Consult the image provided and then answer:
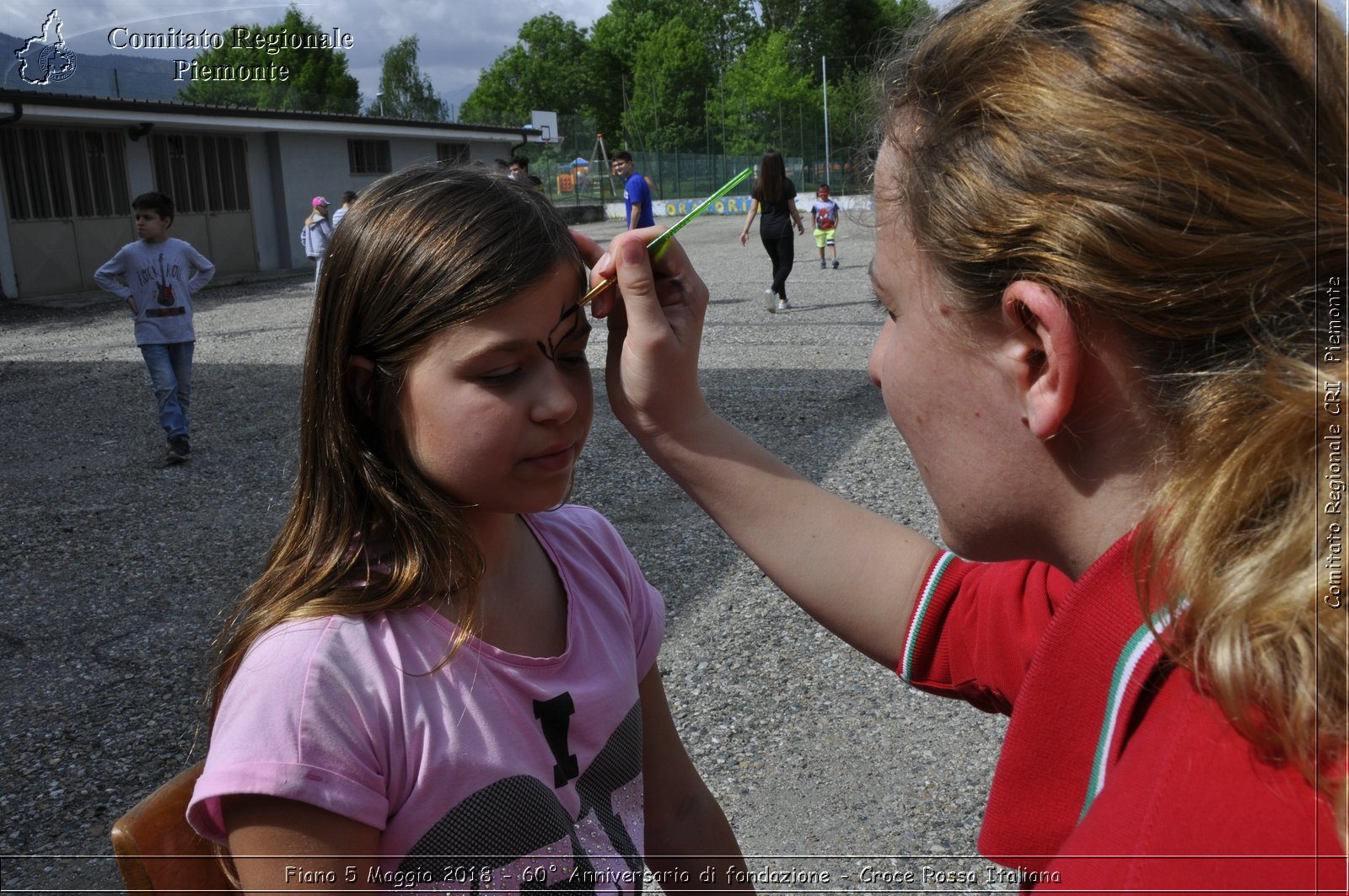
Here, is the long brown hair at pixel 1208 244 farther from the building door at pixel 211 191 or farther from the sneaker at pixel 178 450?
the building door at pixel 211 191

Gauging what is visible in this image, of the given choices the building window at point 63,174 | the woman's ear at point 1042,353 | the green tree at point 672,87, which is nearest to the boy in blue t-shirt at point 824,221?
the building window at point 63,174

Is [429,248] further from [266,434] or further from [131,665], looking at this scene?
[266,434]

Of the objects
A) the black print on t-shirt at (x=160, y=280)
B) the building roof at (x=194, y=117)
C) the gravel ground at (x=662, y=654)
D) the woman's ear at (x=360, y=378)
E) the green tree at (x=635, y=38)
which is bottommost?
the gravel ground at (x=662, y=654)

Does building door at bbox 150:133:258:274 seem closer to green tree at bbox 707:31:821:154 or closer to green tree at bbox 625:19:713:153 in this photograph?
green tree at bbox 707:31:821:154

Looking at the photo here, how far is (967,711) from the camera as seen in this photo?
12.2 feet

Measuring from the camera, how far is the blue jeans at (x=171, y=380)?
7.49 m

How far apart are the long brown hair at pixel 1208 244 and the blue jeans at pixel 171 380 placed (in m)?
7.47

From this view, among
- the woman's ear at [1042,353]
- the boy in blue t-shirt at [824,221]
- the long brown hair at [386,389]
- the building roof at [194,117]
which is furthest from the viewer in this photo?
the boy in blue t-shirt at [824,221]

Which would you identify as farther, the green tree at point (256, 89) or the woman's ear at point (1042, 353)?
the green tree at point (256, 89)

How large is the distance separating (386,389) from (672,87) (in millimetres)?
65297

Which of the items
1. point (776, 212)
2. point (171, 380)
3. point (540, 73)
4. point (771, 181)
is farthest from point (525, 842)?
point (540, 73)

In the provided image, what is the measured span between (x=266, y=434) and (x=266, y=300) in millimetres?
11845

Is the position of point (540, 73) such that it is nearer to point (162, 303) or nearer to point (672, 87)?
point (672, 87)

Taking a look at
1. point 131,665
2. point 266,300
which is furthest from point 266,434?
point 266,300
